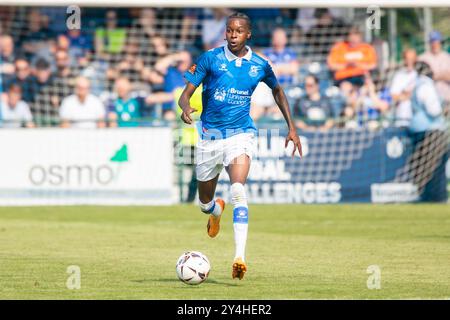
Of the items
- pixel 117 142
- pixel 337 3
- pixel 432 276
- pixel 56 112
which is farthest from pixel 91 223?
pixel 432 276

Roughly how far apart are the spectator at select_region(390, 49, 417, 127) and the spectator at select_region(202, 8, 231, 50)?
3.60 meters

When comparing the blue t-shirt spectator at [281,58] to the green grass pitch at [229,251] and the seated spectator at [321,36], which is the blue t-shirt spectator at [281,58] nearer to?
the seated spectator at [321,36]

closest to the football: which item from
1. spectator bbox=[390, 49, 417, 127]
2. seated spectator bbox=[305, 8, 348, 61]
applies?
spectator bbox=[390, 49, 417, 127]

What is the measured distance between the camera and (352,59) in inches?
928

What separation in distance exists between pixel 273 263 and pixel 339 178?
956 centimetres

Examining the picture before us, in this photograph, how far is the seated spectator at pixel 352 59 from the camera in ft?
76.8

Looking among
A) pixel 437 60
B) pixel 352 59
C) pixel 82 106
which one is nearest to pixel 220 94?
pixel 82 106

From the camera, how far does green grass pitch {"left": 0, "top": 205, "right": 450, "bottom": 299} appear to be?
1008 cm

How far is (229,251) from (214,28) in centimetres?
1113

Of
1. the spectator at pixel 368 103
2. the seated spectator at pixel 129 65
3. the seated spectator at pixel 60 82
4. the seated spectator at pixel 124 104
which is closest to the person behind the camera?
the seated spectator at pixel 124 104

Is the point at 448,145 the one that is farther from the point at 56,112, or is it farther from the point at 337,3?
the point at 56,112

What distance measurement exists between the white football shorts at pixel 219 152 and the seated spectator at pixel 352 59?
11.7 m

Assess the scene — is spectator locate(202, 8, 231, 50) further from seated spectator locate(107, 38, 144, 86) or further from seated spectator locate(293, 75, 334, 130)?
seated spectator locate(293, 75, 334, 130)

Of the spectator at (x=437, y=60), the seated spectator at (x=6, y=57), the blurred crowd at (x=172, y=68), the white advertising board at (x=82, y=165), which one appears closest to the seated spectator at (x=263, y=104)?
the blurred crowd at (x=172, y=68)
